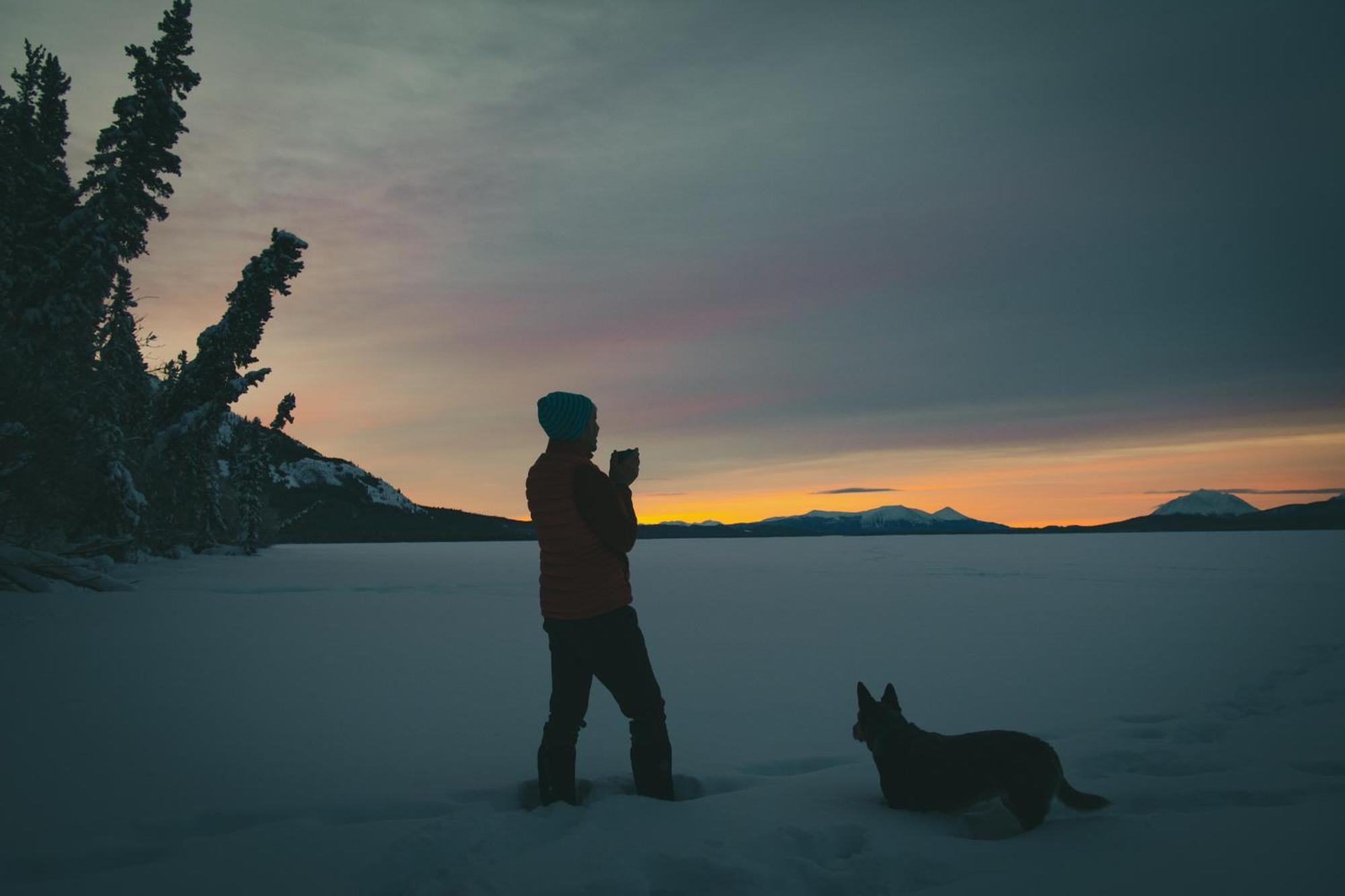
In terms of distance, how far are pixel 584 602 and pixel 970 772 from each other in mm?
2075

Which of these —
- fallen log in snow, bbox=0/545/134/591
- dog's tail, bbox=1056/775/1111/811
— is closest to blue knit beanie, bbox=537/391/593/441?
dog's tail, bbox=1056/775/1111/811

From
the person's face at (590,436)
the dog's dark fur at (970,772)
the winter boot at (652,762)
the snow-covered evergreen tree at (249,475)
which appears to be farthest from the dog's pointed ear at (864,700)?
the snow-covered evergreen tree at (249,475)

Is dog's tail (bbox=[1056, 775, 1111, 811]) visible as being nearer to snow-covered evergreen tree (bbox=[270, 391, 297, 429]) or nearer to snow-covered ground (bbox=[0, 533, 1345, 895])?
snow-covered ground (bbox=[0, 533, 1345, 895])

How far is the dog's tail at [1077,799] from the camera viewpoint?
11.3 ft

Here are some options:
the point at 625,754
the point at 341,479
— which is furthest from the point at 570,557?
the point at 341,479

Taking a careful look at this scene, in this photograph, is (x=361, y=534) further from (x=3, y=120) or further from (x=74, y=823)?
(x=74, y=823)

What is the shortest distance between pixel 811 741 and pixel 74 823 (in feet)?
14.7

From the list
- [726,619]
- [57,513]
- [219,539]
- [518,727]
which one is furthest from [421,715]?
[219,539]

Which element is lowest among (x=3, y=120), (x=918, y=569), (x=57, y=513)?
(x=918, y=569)

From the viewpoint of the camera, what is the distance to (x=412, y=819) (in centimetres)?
360

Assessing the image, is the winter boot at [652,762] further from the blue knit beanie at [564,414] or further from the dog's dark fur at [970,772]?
the blue knit beanie at [564,414]

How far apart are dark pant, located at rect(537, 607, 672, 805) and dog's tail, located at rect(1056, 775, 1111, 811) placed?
1.93 meters

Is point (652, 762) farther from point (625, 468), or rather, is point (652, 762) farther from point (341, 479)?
point (341, 479)

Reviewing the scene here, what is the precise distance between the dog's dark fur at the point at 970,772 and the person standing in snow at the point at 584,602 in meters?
1.21
